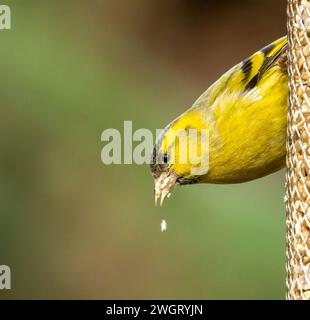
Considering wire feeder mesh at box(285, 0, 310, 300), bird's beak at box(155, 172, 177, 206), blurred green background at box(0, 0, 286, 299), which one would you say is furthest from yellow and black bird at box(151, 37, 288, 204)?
blurred green background at box(0, 0, 286, 299)

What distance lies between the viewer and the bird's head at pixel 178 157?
5.23 m

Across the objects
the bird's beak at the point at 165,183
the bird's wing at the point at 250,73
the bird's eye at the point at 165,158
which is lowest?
the bird's beak at the point at 165,183

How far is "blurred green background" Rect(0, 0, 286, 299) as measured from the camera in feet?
29.4

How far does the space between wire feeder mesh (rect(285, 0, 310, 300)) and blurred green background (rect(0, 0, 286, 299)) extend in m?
3.87

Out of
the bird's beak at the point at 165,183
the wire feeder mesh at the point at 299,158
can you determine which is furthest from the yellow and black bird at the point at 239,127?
the wire feeder mesh at the point at 299,158

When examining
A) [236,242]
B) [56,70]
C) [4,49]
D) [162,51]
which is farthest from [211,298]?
[162,51]

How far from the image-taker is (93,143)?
384 inches

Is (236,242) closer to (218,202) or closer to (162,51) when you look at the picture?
(218,202)

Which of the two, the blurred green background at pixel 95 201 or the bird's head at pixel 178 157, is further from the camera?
the blurred green background at pixel 95 201

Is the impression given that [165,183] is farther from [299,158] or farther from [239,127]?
[299,158]

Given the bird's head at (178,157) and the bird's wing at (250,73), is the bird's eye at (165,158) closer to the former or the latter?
the bird's head at (178,157)

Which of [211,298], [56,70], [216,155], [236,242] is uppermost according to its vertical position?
[56,70]

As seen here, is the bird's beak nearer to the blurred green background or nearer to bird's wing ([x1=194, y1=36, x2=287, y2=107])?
bird's wing ([x1=194, y1=36, x2=287, y2=107])

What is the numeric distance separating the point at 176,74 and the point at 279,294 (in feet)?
15.4
